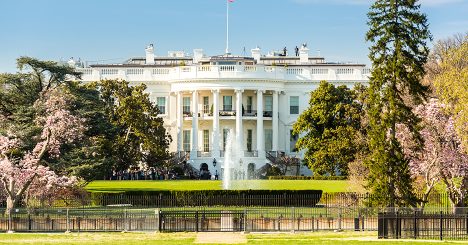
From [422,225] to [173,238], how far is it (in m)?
10.9

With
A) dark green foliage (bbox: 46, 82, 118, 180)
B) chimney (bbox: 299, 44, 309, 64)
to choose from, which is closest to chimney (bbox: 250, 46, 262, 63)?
chimney (bbox: 299, 44, 309, 64)

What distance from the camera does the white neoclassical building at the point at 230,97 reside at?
107 metres

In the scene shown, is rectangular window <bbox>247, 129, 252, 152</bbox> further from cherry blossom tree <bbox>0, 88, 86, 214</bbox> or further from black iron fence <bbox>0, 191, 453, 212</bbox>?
cherry blossom tree <bbox>0, 88, 86, 214</bbox>

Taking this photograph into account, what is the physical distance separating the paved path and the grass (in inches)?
9.5

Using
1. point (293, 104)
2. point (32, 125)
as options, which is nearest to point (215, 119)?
point (293, 104)

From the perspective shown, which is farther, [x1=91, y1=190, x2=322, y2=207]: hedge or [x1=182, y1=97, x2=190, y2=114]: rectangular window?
[x1=182, y1=97, x2=190, y2=114]: rectangular window

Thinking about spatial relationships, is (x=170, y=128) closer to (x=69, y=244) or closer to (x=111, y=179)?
(x=111, y=179)

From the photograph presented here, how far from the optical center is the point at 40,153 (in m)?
64.7

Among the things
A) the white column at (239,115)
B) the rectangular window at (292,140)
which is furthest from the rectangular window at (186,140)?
the rectangular window at (292,140)

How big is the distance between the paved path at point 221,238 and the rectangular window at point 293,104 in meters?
58.4

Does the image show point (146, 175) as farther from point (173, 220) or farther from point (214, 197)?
point (173, 220)

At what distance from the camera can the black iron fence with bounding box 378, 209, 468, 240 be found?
49719mm

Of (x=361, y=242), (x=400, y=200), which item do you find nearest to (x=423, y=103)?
(x=400, y=200)

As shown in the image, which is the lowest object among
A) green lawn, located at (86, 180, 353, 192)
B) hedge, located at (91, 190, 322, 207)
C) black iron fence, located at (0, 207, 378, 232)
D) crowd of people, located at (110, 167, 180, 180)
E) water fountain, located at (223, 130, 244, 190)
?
black iron fence, located at (0, 207, 378, 232)
